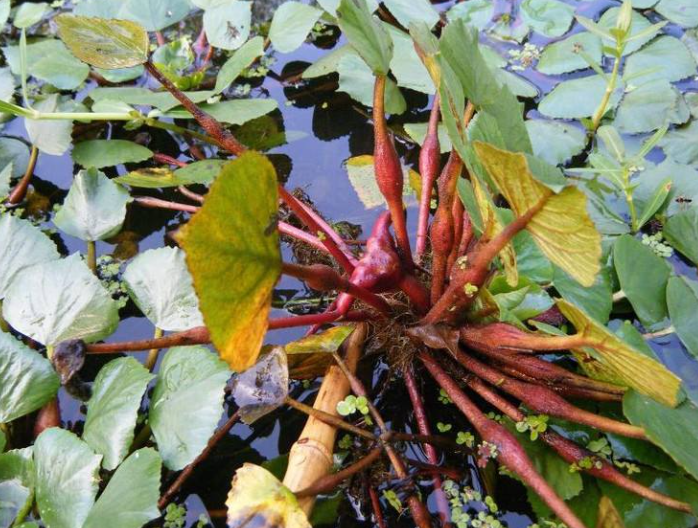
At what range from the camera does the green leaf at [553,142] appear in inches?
46.3

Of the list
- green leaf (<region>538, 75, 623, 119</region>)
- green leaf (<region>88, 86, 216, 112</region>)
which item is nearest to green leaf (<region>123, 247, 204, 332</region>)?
green leaf (<region>88, 86, 216, 112</region>)

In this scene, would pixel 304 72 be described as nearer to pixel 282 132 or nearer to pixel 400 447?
pixel 282 132

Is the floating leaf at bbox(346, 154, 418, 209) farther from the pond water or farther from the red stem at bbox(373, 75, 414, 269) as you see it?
the red stem at bbox(373, 75, 414, 269)

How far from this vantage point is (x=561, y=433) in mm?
812

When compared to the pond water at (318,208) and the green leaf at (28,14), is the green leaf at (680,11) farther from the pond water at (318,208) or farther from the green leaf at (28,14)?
the green leaf at (28,14)

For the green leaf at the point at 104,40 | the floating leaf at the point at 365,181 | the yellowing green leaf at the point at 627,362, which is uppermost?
the green leaf at the point at 104,40

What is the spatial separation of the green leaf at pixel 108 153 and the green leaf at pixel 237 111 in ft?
0.32

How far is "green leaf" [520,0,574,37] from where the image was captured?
1469 mm

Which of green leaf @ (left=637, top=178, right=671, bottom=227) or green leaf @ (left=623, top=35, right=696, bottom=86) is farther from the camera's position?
green leaf @ (left=623, top=35, right=696, bottom=86)

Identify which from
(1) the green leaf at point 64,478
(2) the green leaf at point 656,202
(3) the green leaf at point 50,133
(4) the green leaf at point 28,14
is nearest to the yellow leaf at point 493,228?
(2) the green leaf at point 656,202

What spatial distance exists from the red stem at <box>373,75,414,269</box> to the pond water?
0.19 meters

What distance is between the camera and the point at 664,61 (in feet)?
4.29

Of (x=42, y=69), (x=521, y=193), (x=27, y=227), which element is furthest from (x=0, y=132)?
(x=521, y=193)

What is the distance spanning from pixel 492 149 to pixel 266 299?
0.22 meters
